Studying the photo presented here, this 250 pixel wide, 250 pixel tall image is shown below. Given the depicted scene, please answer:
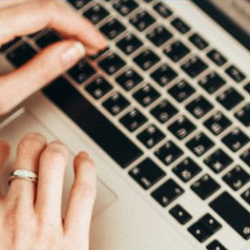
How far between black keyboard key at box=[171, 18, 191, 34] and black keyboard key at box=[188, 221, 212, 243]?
276mm

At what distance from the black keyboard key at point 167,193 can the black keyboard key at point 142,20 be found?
0.76 feet

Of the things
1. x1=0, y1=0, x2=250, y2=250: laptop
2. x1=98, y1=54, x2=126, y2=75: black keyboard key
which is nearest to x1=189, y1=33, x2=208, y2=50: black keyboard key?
x1=0, y1=0, x2=250, y2=250: laptop

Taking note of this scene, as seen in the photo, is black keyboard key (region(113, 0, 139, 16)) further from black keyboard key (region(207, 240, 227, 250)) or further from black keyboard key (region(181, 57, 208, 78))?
black keyboard key (region(207, 240, 227, 250))

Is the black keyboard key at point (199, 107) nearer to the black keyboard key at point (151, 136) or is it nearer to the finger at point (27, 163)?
the black keyboard key at point (151, 136)

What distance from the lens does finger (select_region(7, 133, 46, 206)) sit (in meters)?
0.65

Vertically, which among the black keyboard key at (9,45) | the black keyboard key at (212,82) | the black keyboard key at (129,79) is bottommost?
the black keyboard key at (212,82)

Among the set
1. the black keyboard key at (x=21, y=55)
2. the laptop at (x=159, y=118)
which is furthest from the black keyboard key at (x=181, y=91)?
the black keyboard key at (x=21, y=55)

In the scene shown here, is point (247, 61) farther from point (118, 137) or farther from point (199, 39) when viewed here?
point (118, 137)

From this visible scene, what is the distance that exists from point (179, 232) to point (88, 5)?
36 centimetres

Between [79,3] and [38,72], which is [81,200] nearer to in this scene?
[38,72]

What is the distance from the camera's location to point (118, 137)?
28.7 inches

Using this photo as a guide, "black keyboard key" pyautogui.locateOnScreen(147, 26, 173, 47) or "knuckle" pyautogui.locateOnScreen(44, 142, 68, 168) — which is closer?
"knuckle" pyautogui.locateOnScreen(44, 142, 68, 168)

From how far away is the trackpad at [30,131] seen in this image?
0.71m

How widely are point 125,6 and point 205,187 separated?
11.5 inches
